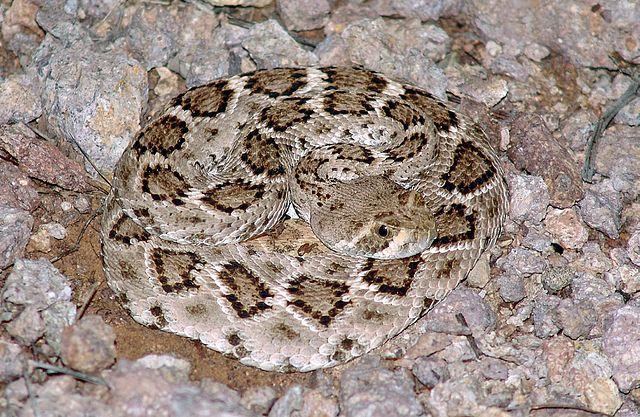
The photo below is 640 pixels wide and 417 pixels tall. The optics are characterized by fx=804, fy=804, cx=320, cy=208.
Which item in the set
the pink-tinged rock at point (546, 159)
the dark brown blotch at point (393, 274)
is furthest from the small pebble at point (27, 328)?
the pink-tinged rock at point (546, 159)

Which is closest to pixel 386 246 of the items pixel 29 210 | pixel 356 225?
pixel 356 225

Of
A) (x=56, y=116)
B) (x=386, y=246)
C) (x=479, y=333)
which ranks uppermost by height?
(x=56, y=116)

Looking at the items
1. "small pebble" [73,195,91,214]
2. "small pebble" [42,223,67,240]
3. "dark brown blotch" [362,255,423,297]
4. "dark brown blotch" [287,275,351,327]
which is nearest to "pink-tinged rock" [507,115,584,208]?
"dark brown blotch" [362,255,423,297]

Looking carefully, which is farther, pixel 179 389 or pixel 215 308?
pixel 215 308

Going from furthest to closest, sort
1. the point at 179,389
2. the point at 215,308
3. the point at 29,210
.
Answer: the point at 29,210, the point at 215,308, the point at 179,389

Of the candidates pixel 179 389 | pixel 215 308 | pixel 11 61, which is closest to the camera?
pixel 179 389

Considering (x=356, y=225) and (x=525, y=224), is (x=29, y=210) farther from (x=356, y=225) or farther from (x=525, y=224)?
(x=525, y=224)

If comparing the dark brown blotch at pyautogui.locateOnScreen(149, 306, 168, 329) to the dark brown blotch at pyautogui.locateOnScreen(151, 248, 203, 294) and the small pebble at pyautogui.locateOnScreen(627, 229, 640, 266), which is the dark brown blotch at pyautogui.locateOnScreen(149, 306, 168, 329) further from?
the small pebble at pyautogui.locateOnScreen(627, 229, 640, 266)

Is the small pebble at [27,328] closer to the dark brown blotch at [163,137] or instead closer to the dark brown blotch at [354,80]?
the dark brown blotch at [163,137]
